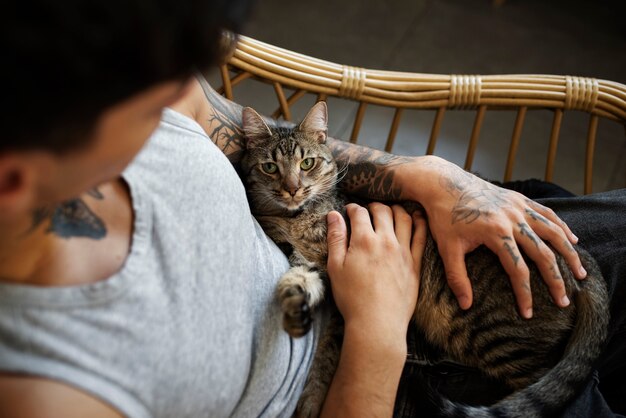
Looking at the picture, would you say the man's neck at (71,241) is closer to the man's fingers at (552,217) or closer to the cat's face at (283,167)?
the cat's face at (283,167)

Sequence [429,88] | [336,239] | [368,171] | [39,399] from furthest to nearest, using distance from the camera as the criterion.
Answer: [429,88] < [368,171] < [336,239] < [39,399]

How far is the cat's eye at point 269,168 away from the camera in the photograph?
132cm

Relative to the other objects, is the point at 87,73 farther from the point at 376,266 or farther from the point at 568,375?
the point at 568,375

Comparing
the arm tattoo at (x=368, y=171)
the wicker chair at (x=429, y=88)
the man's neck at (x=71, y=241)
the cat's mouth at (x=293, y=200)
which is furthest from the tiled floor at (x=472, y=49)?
the man's neck at (x=71, y=241)

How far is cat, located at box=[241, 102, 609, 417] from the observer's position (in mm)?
972

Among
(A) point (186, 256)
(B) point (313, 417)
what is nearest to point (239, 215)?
(A) point (186, 256)

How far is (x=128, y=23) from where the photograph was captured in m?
0.40

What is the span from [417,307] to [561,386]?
1.05 ft

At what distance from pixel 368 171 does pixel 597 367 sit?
65cm

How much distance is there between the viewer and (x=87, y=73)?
408mm

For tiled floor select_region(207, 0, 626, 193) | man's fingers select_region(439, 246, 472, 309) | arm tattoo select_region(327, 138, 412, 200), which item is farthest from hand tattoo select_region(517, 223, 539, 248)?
tiled floor select_region(207, 0, 626, 193)

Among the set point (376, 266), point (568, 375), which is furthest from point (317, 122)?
point (568, 375)

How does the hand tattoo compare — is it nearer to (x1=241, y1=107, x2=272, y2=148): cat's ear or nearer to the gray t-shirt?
the gray t-shirt

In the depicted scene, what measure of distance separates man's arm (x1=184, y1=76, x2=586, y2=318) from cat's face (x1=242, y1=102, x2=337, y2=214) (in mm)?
72
